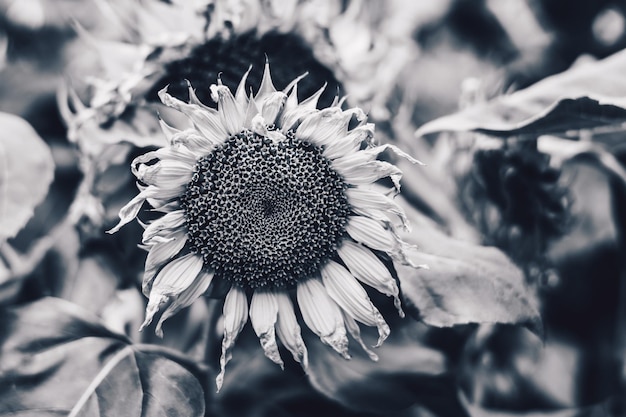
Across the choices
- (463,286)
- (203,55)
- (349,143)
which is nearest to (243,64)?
(203,55)

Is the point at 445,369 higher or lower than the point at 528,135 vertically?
lower

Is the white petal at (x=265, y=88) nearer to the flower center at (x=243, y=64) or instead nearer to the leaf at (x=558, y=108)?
the flower center at (x=243, y=64)

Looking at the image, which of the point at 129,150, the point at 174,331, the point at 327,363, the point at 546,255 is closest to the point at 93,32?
the point at 129,150

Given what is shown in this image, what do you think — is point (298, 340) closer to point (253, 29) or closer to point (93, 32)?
point (253, 29)

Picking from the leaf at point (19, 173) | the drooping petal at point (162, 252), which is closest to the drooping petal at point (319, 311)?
the drooping petal at point (162, 252)

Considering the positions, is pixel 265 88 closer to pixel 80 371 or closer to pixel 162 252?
pixel 162 252
